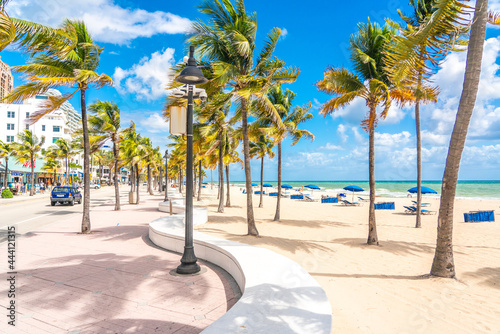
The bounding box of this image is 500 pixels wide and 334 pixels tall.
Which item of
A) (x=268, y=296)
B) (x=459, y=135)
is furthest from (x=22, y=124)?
(x=459, y=135)

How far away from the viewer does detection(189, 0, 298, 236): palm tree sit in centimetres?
1006

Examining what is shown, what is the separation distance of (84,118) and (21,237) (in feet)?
16.2

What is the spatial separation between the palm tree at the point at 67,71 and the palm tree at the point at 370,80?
8.63 m

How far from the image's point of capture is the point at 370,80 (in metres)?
10.3

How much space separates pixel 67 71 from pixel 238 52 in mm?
6433

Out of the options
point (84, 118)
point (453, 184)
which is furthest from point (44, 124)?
point (453, 184)

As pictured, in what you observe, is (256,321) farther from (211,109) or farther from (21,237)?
(21,237)

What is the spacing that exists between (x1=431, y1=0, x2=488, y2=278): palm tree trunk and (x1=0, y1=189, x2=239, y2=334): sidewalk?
15.7ft

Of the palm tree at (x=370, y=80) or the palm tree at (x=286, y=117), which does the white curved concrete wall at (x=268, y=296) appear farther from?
the palm tree at (x=286, y=117)

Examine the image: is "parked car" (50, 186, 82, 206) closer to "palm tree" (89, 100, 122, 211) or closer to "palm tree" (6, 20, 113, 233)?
"palm tree" (89, 100, 122, 211)

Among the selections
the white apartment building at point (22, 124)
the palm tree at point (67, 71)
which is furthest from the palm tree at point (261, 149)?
Answer: the white apartment building at point (22, 124)

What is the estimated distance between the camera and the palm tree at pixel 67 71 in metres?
9.20

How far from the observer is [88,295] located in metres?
5.07

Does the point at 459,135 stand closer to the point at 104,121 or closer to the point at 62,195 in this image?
the point at 104,121
